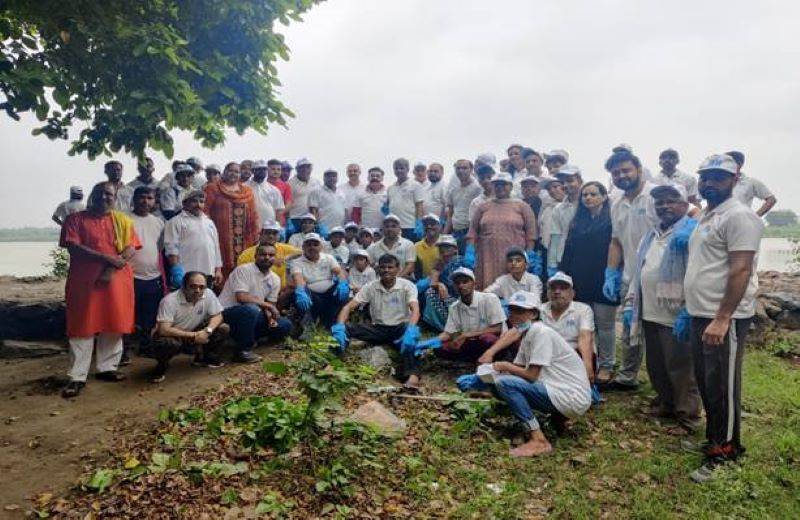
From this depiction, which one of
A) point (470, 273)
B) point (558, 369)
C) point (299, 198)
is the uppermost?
point (299, 198)

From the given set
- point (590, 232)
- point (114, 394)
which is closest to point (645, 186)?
point (590, 232)

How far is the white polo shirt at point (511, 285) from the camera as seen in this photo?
21.6ft

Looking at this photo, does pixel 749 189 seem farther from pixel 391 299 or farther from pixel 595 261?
pixel 391 299

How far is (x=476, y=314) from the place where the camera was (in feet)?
20.7

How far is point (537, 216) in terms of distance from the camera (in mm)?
7531

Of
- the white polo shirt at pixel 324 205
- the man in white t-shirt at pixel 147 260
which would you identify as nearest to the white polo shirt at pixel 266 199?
the white polo shirt at pixel 324 205

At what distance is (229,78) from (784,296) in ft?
31.6

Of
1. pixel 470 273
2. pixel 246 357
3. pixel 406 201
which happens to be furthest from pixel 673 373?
pixel 406 201

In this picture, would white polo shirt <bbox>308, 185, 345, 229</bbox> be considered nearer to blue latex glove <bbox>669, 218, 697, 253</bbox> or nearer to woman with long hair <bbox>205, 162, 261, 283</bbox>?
woman with long hair <bbox>205, 162, 261, 283</bbox>

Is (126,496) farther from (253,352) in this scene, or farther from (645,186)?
(645,186)

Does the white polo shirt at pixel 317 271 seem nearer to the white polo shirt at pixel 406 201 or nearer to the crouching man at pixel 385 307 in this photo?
the crouching man at pixel 385 307

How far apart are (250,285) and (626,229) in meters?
4.56

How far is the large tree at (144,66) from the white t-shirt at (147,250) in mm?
1104

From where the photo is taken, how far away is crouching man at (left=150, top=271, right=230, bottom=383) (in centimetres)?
613
